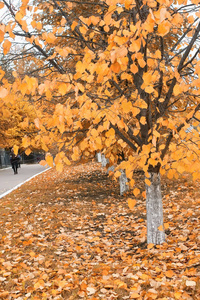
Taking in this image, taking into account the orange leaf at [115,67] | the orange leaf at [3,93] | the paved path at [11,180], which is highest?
the orange leaf at [115,67]

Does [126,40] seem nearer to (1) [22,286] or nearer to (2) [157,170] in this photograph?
(2) [157,170]

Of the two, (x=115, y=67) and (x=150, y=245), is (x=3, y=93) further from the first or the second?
(x=150, y=245)

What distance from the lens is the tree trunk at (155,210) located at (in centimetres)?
A: 532

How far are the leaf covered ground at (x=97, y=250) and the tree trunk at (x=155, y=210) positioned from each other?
0.19 meters

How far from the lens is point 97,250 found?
550cm

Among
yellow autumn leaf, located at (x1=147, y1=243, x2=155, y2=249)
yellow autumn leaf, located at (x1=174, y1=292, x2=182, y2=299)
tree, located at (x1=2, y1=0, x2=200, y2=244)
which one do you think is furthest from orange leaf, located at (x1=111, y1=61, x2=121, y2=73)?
yellow autumn leaf, located at (x1=147, y1=243, x2=155, y2=249)

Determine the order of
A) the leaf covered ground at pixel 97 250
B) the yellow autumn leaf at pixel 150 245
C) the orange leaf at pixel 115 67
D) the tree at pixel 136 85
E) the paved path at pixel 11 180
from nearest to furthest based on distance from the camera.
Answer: the orange leaf at pixel 115 67, the tree at pixel 136 85, the leaf covered ground at pixel 97 250, the yellow autumn leaf at pixel 150 245, the paved path at pixel 11 180

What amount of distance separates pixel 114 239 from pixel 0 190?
8.81 m

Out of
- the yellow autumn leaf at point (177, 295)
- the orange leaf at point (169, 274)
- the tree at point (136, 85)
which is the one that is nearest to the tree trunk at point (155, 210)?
the tree at point (136, 85)

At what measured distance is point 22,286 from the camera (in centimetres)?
405

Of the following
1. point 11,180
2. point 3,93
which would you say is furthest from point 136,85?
point 11,180

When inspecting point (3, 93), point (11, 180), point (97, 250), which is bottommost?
point (97, 250)

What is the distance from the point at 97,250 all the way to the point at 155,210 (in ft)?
4.30

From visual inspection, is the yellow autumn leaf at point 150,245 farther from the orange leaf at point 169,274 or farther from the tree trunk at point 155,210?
the orange leaf at point 169,274
